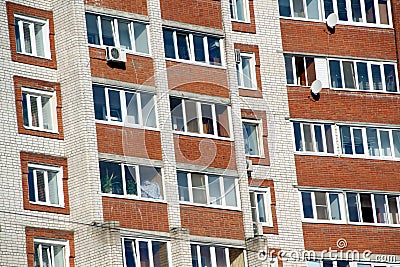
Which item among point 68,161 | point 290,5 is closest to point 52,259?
point 68,161

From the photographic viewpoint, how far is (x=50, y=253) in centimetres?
5228

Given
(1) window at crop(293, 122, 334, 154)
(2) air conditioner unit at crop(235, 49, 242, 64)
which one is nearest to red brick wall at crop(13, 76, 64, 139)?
(2) air conditioner unit at crop(235, 49, 242, 64)

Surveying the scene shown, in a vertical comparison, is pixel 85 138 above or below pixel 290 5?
below

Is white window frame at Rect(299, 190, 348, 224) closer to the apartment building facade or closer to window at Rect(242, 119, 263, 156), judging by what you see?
the apartment building facade

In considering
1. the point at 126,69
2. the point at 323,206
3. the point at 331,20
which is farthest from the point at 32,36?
the point at 323,206

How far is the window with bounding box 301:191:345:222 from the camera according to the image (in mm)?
59263

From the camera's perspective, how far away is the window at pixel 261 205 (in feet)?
190

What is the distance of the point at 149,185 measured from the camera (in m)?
54.6

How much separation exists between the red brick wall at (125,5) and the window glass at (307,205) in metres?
9.36

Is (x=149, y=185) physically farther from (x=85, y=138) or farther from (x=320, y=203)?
(x=320, y=203)

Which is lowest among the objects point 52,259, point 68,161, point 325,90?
point 52,259

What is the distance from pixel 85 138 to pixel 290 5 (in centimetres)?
1223

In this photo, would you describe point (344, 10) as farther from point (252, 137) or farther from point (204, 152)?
point (204, 152)

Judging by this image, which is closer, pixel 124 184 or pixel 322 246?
pixel 124 184
